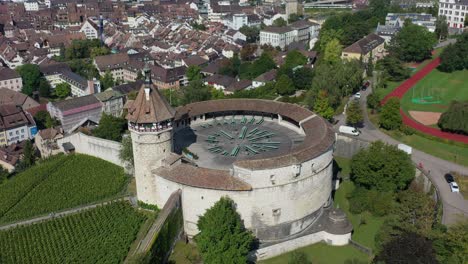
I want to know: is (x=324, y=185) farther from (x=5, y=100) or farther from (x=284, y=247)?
(x=5, y=100)

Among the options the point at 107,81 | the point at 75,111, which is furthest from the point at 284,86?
the point at 107,81

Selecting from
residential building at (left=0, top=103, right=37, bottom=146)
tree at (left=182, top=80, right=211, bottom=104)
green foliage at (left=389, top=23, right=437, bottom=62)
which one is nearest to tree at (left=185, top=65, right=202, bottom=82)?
tree at (left=182, top=80, right=211, bottom=104)

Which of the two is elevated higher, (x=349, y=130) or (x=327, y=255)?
(x=349, y=130)

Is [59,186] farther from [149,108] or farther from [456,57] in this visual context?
[456,57]

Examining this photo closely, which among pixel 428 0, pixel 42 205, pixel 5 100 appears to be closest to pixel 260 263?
pixel 42 205

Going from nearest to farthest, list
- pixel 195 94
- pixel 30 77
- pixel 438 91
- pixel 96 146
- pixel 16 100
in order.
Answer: pixel 96 146 → pixel 195 94 → pixel 438 91 → pixel 16 100 → pixel 30 77
